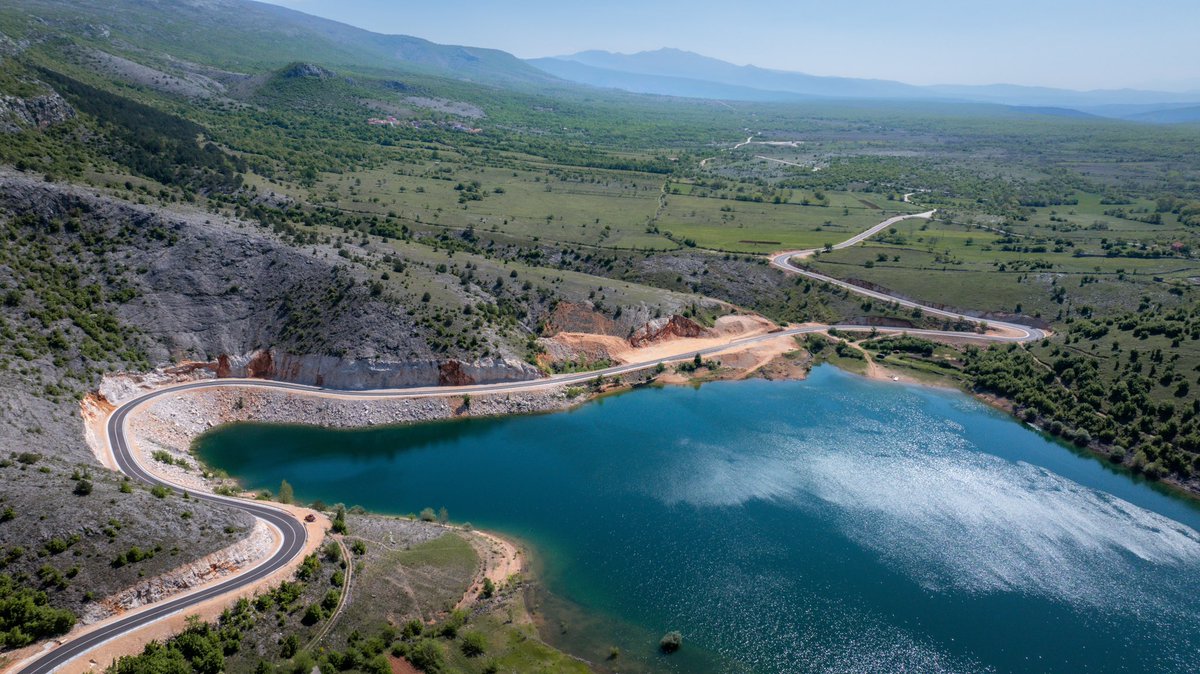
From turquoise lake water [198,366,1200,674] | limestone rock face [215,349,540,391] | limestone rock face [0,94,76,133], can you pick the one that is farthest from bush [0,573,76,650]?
limestone rock face [0,94,76,133]

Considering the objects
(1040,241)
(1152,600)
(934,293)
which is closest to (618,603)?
(1152,600)

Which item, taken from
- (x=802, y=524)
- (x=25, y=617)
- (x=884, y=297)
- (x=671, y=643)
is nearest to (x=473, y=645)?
(x=671, y=643)

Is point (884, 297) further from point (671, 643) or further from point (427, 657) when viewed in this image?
point (427, 657)

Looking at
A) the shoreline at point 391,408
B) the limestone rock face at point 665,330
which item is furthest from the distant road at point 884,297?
the limestone rock face at point 665,330

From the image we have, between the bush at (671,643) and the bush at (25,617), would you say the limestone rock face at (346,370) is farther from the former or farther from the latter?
the bush at (671,643)

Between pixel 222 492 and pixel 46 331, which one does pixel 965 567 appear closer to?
pixel 222 492
